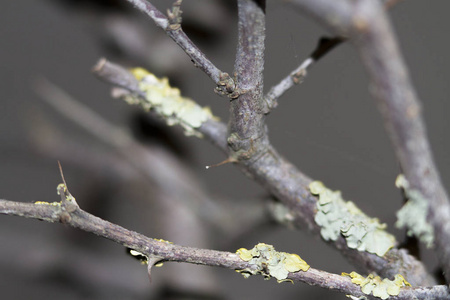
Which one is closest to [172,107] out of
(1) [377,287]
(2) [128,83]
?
(2) [128,83]

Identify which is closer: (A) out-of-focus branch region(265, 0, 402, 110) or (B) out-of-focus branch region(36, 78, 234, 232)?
(A) out-of-focus branch region(265, 0, 402, 110)

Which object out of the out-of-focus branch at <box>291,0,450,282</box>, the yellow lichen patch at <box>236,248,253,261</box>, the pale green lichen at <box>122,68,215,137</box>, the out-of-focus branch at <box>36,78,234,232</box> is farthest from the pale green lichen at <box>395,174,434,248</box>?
the out-of-focus branch at <box>36,78,234,232</box>

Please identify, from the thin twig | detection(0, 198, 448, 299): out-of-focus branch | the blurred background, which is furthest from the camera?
the blurred background

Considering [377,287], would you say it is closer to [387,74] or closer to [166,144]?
[387,74]

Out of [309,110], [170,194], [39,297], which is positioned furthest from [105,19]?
[39,297]

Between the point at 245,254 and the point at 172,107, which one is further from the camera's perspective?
the point at 172,107

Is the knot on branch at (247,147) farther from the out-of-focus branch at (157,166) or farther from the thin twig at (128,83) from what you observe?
the out-of-focus branch at (157,166)

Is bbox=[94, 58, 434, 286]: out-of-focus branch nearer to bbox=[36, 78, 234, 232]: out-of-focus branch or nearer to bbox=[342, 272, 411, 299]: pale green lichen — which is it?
bbox=[342, 272, 411, 299]: pale green lichen
